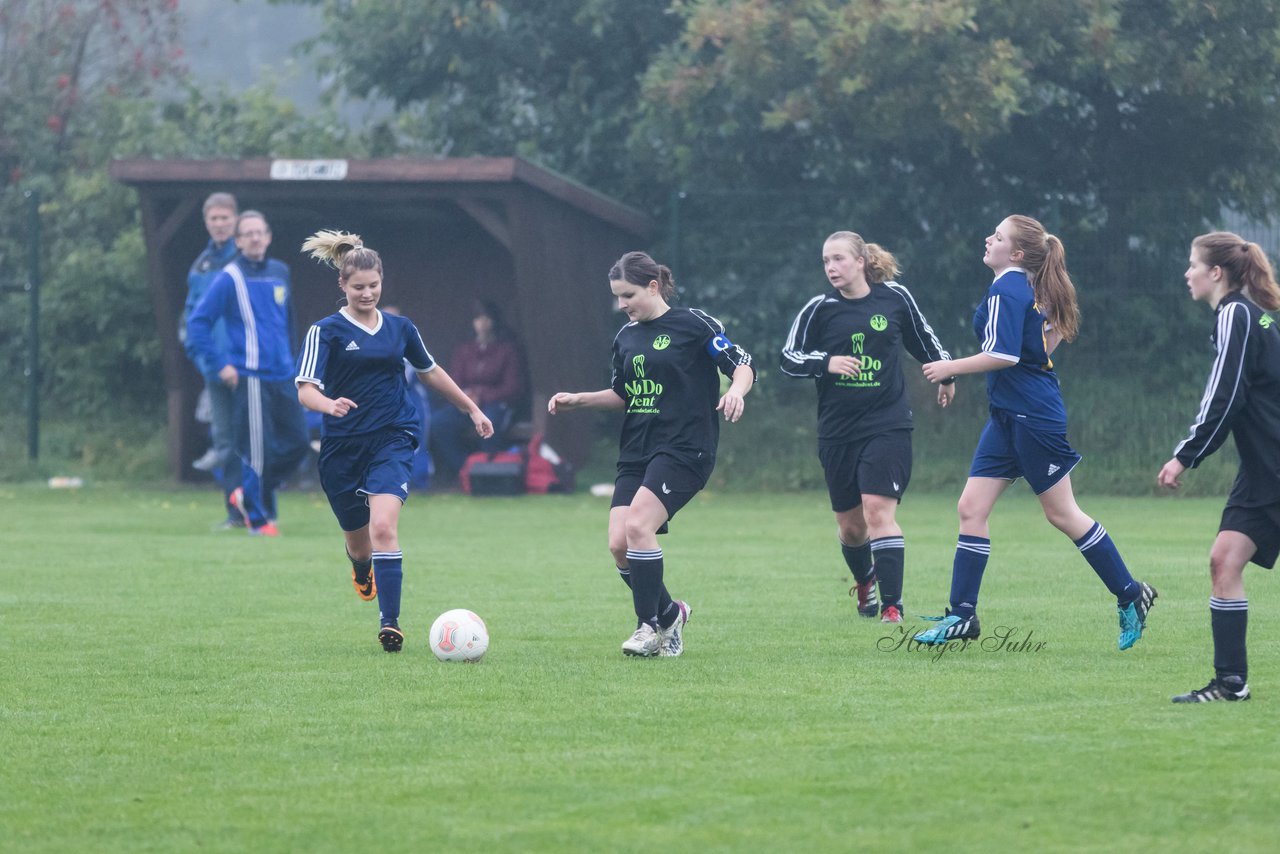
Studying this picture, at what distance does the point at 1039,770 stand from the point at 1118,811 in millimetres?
472

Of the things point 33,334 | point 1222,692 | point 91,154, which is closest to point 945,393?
point 1222,692

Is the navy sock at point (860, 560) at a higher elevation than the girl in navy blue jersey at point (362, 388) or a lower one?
lower

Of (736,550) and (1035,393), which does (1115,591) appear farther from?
(736,550)

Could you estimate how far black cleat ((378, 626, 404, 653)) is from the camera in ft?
25.5

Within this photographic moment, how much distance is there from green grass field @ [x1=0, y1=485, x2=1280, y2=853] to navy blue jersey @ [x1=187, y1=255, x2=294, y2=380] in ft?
9.20

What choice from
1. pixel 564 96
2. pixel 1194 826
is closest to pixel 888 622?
pixel 1194 826

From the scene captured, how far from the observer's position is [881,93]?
1858cm

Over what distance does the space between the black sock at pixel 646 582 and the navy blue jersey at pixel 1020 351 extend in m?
1.61

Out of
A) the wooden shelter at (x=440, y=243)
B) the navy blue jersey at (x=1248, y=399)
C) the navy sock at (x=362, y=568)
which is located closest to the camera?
the navy blue jersey at (x=1248, y=399)

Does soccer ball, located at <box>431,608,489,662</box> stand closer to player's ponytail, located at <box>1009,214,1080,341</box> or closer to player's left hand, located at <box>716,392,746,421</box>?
player's left hand, located at <box>716,392,746,421</box>

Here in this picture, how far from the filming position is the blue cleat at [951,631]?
25.4 ft

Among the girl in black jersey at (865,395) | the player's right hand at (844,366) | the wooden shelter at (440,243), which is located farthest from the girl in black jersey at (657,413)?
the wooden shelter at (440,243)

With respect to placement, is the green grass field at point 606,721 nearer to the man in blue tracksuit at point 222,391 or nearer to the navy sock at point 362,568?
the navy sock at point 362,568

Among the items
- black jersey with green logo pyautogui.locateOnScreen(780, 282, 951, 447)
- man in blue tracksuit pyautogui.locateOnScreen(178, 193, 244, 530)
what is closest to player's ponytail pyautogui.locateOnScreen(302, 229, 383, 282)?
black jersey with green logo pyautogui.locateOnScreen(780, 282, 951, 447)
